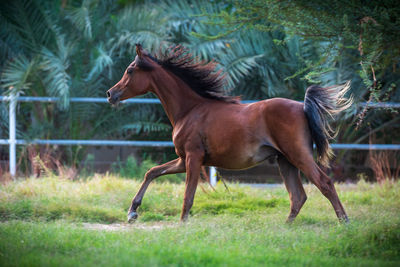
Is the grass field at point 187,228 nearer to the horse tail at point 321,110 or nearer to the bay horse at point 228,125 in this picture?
the bay horse at point 228,125

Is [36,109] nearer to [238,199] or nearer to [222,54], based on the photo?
[222,54]

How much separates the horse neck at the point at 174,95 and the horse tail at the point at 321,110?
1.48 metres

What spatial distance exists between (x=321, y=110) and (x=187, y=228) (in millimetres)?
2120

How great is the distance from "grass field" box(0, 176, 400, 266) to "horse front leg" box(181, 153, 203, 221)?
0.78ft

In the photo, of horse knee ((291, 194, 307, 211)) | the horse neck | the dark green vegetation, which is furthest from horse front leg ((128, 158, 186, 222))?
the dark green vegetation

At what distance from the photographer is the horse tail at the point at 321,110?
5.85 m

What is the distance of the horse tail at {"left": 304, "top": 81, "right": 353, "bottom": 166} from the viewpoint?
5.85m

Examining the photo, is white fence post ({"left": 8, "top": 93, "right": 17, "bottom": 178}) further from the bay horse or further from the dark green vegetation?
the bay horse

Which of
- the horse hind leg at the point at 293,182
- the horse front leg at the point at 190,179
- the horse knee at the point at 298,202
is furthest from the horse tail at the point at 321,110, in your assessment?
the horse front leg at the point at 190,179

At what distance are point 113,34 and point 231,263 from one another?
855 centimetres

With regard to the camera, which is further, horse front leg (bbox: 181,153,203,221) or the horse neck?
the horse neck

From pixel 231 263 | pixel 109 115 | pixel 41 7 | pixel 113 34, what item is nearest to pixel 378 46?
pixel 231 263

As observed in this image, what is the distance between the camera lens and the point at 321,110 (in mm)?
5945

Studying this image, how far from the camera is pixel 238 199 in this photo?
7.73 metres
